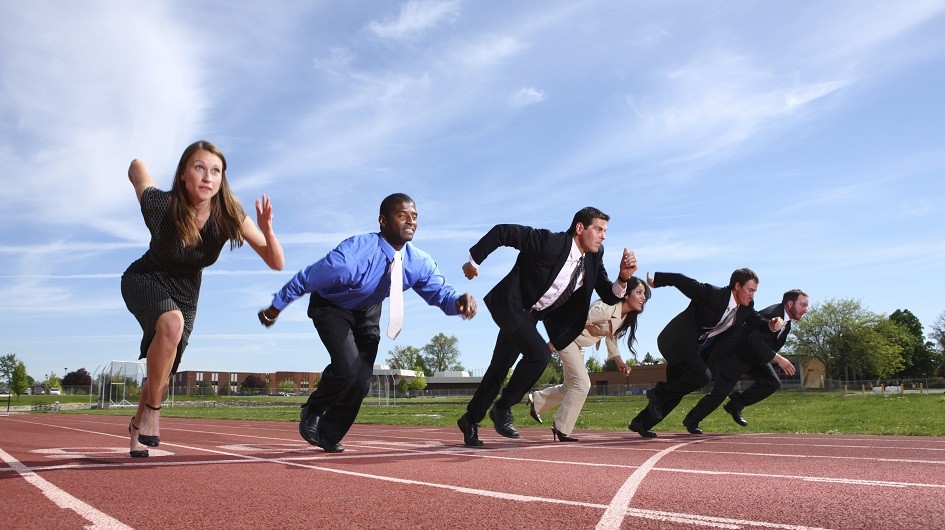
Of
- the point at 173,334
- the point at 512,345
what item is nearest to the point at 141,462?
the point at 173,334

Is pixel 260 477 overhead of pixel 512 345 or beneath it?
beneath

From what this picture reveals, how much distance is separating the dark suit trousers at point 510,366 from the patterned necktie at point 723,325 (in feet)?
11.6

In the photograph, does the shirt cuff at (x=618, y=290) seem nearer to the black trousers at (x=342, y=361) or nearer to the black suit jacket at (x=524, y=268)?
the black suit jacket at (x=524, y=268)

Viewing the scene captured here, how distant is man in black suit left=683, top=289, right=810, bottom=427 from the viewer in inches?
388

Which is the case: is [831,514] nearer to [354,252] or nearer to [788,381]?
[354,252]

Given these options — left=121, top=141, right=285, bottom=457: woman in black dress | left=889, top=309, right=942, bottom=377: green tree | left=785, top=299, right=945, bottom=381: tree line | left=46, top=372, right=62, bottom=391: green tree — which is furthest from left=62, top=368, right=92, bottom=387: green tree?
left=121, top=141, right=285, bottom=457: woman in black dress

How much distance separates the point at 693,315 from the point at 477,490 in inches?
253

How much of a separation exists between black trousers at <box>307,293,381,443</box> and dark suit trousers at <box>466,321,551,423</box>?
121 centimetres

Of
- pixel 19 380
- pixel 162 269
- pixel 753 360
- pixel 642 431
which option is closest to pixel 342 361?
pixel 162 269

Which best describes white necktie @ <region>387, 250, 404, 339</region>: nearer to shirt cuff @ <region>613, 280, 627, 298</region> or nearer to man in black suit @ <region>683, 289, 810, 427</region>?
shirt cuff @ <region>613, 280, 627, 298</region>

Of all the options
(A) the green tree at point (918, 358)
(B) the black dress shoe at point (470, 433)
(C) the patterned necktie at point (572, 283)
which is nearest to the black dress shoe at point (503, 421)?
(B) the black dress shoe at point (470, 433)

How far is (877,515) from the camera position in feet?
10.1

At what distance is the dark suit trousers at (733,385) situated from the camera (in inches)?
388

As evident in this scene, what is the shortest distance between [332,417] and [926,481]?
4369 mm
